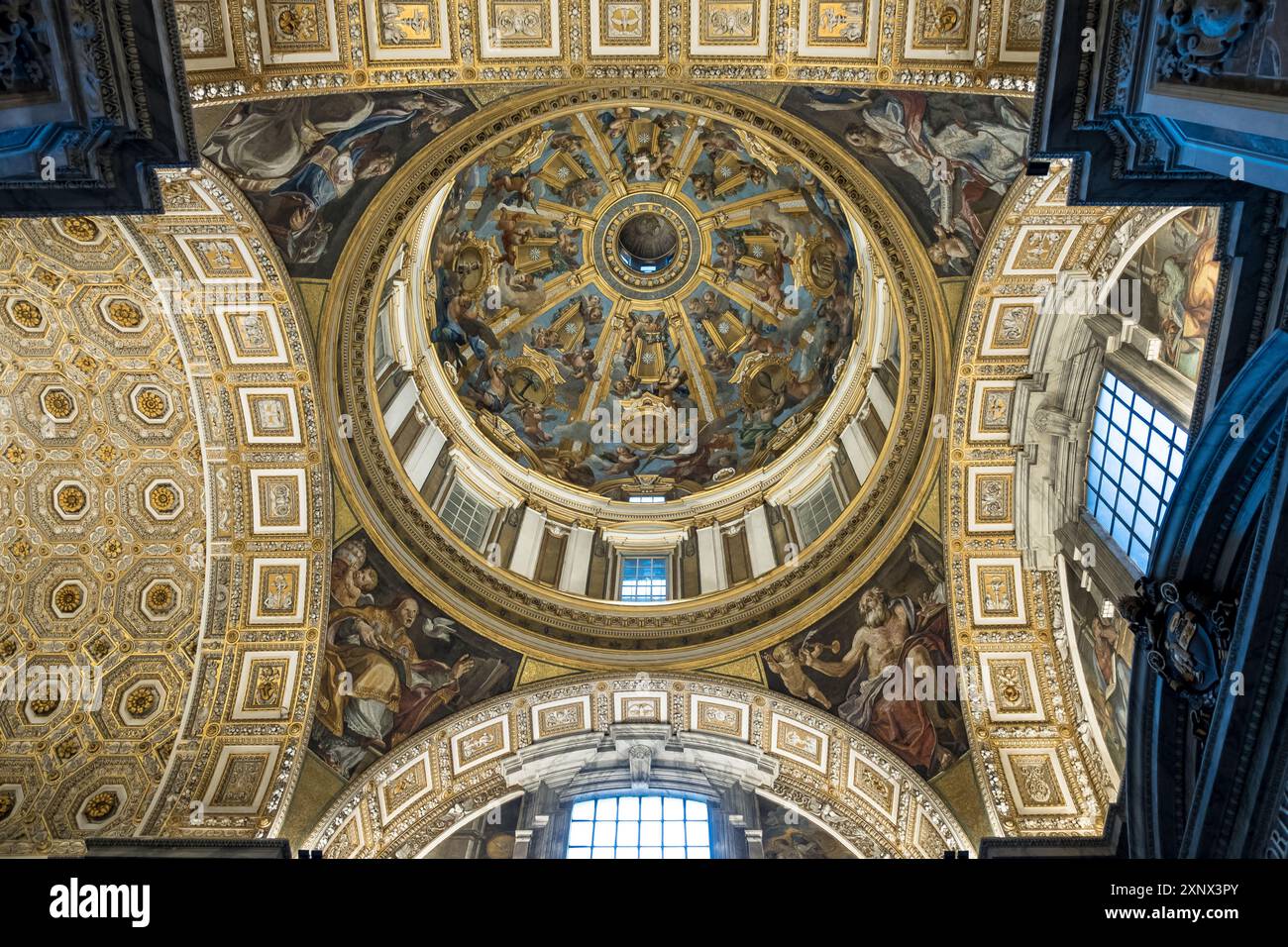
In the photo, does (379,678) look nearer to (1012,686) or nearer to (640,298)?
(1012,686)

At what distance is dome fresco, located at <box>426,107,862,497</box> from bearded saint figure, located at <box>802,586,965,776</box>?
634 cm

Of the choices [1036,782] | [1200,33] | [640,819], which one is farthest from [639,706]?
[1200,33]

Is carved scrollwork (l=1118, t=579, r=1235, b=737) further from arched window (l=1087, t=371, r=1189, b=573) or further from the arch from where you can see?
the arch

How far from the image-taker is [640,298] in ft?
93.6

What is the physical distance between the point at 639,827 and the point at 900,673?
6579 mm

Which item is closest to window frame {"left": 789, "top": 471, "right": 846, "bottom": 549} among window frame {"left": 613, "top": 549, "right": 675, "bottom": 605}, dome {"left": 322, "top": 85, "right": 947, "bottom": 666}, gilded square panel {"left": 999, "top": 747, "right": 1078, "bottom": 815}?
dome {"left": 322, "top": 85, "right": 947, "bottom": 666}

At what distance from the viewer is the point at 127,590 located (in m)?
19.3

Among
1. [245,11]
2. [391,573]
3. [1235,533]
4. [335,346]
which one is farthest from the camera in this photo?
[391,573]

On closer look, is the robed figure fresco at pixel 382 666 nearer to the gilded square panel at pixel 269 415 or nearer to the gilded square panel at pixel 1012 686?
the gilded square panel at pixel 269 415

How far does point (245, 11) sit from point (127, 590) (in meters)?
11.6

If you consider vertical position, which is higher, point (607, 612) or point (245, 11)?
point (245, 11)

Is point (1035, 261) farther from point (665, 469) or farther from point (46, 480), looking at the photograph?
point (46, 480)

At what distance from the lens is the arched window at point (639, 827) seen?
20.3 metres

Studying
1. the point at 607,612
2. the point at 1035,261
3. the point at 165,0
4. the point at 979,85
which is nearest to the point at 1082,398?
the point at 1035,261
